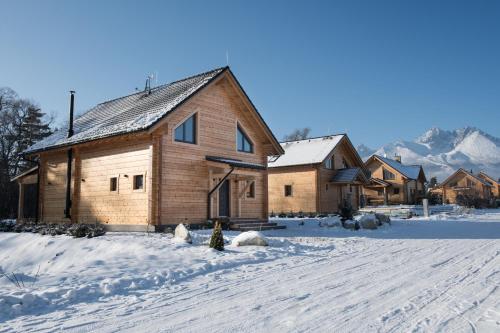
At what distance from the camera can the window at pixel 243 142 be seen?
2080 cm

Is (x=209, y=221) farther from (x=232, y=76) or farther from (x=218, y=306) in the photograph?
(x=218, y=306)

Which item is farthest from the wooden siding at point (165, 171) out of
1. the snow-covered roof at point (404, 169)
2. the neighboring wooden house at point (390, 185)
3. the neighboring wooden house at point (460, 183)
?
the neighboring wooden house at point (460, 183)

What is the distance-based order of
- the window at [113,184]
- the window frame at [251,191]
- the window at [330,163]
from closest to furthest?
the window at [113,184], the window frame at [251,191], the window at [330,163]

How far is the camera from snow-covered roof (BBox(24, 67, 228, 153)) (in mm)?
16609

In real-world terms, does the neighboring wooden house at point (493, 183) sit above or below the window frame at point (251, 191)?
above

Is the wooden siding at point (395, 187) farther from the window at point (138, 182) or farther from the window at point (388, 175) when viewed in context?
the window at point (138, 182)

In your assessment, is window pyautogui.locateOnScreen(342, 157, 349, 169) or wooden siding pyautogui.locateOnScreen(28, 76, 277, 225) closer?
wooden siding pyautogui.locateOnScreen(28, 76, 277, 225)

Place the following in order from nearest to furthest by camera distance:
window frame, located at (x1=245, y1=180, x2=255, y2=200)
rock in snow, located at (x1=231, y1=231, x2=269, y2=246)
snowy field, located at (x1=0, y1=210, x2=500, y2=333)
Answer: snowy field, located at (x1=0, y1=210, x2=500, y2=333) < rock in snow, located at (x1=231, y1=231, x2=269, y2=246) < window frame, located at (x1=245, y1=180, x2=255, y2=200)

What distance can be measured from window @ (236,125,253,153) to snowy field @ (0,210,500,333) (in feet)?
33.9

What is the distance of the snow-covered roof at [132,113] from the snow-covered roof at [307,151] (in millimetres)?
14357

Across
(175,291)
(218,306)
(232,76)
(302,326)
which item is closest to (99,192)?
(232,76)

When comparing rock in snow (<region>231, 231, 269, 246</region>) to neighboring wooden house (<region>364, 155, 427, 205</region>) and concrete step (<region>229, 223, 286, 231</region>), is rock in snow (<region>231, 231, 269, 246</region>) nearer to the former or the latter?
concrete step (<region>229, 223, 286, 231</region>)

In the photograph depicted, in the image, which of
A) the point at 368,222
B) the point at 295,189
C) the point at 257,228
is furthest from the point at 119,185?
the point at 295,189

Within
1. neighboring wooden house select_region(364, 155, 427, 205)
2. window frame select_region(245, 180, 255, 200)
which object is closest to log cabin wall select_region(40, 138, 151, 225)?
window frame select_region(245, 180, 255, 200)
